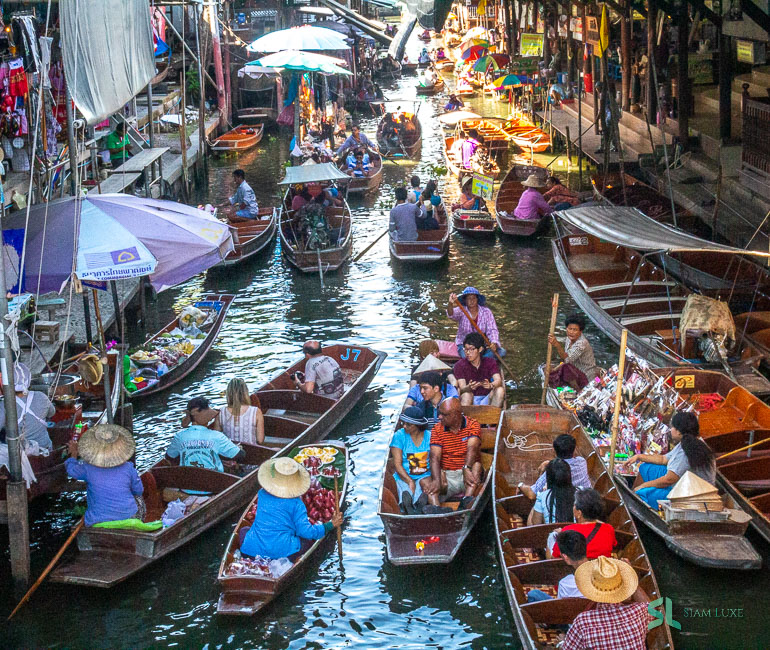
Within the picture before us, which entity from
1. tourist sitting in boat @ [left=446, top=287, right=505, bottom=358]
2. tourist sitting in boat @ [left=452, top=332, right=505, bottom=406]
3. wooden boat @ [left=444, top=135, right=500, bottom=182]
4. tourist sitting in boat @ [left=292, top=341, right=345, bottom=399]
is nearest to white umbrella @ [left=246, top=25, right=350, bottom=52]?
wooden boat @ [left=444, top=135, right=500, bottom=182]

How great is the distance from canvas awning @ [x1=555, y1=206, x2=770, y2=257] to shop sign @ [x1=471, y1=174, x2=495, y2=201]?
5.18 metres

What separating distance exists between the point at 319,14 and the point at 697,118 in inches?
582

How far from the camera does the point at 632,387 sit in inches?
403

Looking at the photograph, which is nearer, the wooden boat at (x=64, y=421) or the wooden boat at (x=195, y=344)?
the wooden boat at (x=64, y=421)

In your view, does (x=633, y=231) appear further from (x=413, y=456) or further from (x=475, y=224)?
(x=475, y=224)

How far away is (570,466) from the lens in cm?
812

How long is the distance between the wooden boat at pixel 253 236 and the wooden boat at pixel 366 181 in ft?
11.0

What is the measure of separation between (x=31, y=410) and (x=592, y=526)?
5530mm

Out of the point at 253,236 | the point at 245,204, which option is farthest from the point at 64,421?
the point at 245,204

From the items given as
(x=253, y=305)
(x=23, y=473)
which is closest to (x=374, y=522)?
(x=23, y=473)

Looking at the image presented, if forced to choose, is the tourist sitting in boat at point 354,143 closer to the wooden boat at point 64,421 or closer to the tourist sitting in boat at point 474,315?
the tourist sitting in boat at point 474,315

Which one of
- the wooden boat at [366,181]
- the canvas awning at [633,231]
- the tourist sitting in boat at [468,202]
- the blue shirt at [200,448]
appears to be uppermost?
the canvas awning at [633,231]

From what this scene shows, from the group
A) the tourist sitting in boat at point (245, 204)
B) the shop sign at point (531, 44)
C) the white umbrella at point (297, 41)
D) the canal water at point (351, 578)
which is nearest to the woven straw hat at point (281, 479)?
the canal water at point (351, 578)

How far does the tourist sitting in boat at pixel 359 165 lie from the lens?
22781mm
